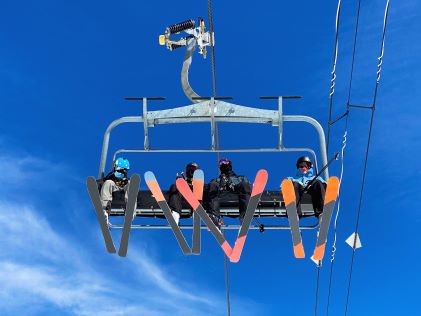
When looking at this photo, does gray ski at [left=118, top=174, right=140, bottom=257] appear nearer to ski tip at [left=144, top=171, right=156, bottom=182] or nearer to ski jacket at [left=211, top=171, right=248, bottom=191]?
ski tip at [left=144, top=171, right=156, bottom=182]

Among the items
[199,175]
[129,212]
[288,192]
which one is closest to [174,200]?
[199,175]

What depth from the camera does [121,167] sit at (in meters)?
11.7

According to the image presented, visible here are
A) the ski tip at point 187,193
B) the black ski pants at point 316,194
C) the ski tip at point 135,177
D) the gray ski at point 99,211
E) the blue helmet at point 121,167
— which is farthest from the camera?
the blue helmet at point 121,167

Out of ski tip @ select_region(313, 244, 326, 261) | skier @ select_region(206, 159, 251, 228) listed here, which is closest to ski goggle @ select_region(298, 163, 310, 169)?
skier @ select_region(206, 159, 251, 228)

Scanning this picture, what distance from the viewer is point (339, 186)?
954cm

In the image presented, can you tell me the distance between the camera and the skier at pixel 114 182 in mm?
11227

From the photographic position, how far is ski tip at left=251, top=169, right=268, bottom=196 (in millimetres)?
9548

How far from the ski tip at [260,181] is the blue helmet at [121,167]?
2860mm

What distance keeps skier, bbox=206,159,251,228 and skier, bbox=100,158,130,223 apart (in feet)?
4.41

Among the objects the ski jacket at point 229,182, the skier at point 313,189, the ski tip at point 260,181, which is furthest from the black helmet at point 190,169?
the ski tip at point 260,181

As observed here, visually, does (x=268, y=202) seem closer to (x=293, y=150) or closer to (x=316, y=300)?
(x=293, y=150)

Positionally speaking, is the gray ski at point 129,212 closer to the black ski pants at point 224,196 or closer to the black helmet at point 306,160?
the black ski pants at point 224,196

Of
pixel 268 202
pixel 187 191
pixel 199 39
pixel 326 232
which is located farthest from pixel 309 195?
pixel 199 39

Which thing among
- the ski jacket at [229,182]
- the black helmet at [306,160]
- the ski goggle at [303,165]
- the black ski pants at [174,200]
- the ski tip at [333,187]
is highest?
the ski tip at [333,187]
